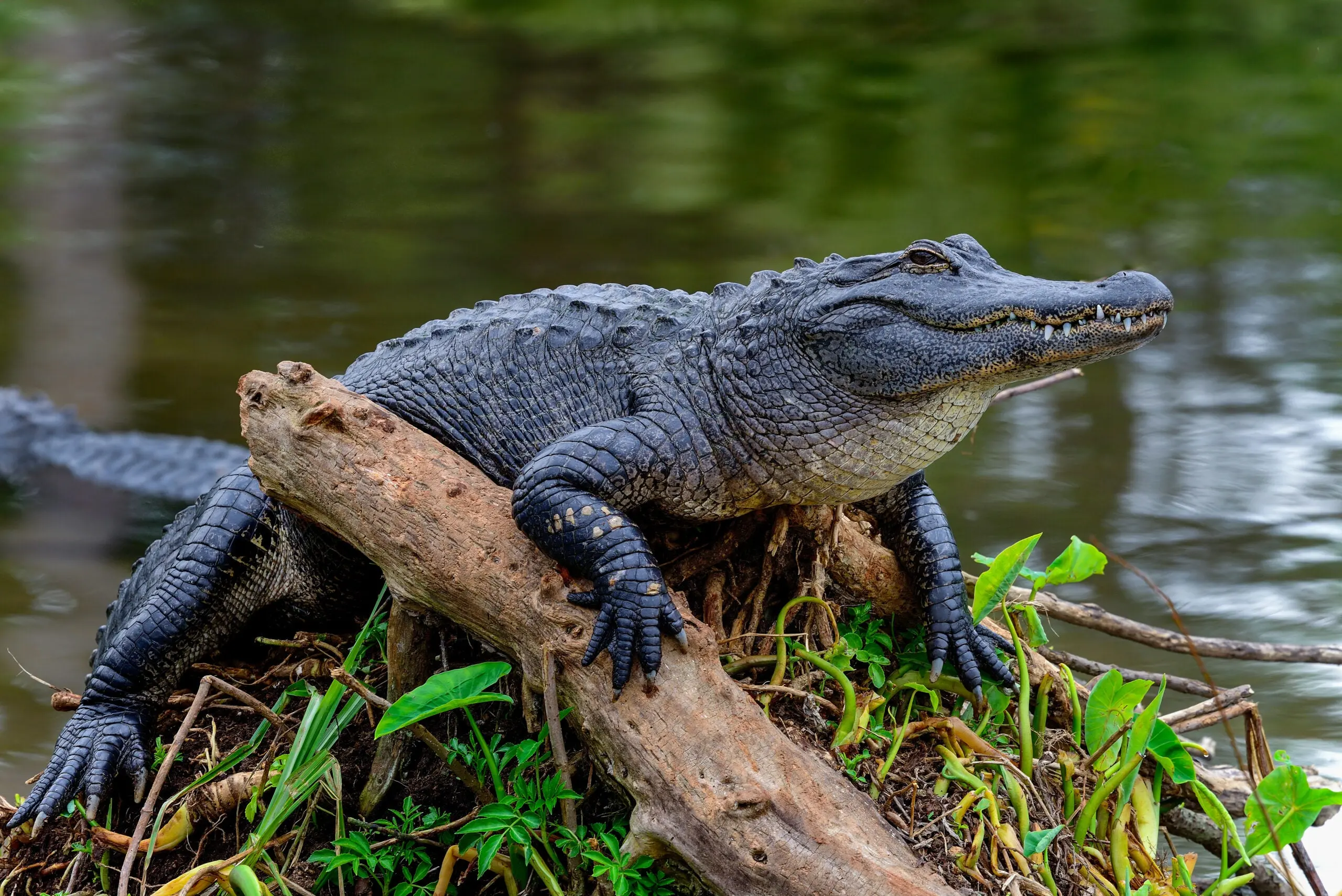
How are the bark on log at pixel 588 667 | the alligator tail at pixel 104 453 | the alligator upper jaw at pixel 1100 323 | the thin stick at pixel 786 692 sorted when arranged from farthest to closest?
the alligator tail at pixel 104 453
the thin stick at pixel 786 692
the alligator upper jaw at pixel 1100 323
the bark on log at pixel 588 667

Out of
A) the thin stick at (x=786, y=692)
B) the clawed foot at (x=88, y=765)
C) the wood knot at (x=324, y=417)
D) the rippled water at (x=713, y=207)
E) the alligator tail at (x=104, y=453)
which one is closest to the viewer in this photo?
the wood knot at (x=324, y=417)

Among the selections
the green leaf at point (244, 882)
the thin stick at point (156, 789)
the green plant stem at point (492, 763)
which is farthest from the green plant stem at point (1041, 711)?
the thin stick at point (156, 789)

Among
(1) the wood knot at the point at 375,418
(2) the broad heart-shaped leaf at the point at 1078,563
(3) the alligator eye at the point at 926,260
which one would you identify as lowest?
(2) the broad heart-shaped leaf at the point at 1078,563

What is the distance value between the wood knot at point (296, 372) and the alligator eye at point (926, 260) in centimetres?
119

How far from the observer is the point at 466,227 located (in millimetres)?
10312

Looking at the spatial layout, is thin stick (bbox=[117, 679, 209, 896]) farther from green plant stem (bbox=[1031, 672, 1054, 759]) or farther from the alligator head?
green plant stem (bbox=[1031, 672, 1054, 759])

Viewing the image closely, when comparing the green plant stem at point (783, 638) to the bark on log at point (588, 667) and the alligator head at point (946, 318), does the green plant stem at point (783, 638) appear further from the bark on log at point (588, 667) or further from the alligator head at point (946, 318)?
the alligator head at point (946, 318)

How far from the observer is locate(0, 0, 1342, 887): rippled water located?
628 cm

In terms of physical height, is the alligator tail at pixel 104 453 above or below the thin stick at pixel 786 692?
below

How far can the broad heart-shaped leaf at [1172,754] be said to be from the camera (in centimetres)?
252

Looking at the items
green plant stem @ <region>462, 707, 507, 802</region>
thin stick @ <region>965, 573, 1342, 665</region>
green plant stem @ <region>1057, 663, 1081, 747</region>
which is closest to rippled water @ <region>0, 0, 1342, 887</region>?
thin stick @ <region>965, 573, 1342, 665</region>

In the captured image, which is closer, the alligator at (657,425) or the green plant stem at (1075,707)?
the alligator at (657,425)

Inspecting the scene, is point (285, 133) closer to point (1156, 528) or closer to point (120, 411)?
point (120, 411)

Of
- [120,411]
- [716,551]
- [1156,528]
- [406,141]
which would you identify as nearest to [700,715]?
[716,551]
